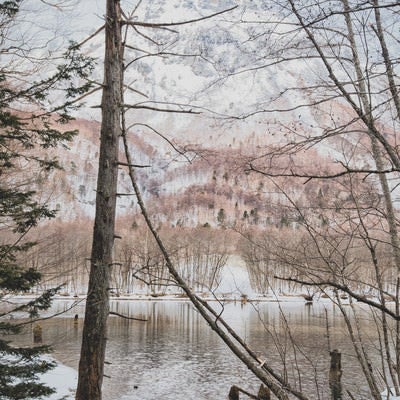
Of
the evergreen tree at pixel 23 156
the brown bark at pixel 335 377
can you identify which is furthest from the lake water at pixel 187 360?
the evergreen tree at pixel 23 156

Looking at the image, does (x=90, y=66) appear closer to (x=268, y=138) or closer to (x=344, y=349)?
(x=268, y=138)

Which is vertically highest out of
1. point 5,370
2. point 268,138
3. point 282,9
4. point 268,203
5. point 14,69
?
point 14,69

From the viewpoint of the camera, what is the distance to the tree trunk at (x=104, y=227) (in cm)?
427

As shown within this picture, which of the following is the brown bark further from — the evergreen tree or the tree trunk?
the tree trunk

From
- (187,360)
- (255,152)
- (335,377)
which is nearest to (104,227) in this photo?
(255,152)

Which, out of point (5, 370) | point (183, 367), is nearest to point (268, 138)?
point (5, 370)

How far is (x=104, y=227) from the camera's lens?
4.37 m

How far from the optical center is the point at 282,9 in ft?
10.3

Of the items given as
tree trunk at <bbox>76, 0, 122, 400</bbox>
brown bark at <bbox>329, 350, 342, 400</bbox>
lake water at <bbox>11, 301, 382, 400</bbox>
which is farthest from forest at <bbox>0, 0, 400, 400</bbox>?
brown bark at <bbox>329, 350, 342, 400</bbox>

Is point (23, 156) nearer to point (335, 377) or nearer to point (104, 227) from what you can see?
point (104, 227)

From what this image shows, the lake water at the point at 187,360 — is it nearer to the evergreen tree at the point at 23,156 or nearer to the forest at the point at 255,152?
the evergreen tree at the point at 23,156

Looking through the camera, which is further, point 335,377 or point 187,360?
point 187,360

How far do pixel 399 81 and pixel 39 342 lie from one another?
61.1 feet

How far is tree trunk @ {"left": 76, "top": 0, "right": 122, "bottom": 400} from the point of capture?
427 cm
